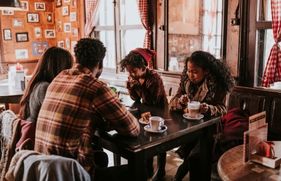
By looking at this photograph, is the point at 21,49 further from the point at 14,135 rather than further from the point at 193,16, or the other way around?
the point at 14,135

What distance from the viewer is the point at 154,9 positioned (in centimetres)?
411

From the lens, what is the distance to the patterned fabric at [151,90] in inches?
105

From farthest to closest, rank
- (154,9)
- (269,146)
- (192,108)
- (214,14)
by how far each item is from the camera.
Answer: (154,9), (214,14), (192,108), (269,146)

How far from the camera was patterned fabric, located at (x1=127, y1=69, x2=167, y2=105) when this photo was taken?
2.66 m

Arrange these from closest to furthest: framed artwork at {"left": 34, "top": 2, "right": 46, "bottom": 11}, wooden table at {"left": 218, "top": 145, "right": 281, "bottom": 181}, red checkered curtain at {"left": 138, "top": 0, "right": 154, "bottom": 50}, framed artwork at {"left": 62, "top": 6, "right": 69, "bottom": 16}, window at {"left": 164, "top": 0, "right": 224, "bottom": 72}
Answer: wooden table at {"left": 218, "top": 145, "right": 281, "bottom": 181}, window at {"left": 164, "top": 0, "right": 224, "bottom": 72}, red checkered curtain at {"left": 138, "top": 0, "right": 154, "bottom": 50}, framed artwork at {"left": 62, "top": 6, "right": 69, "bottom": 16}, framed artwork at {"left": 34, "top": 2, "right": 46, "bottom": 11}

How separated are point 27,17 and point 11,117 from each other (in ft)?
13.7

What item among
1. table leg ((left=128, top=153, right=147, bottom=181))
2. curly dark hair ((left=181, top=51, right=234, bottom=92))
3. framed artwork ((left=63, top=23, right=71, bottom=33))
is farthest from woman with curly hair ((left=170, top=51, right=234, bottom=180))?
framed artwork ((left=63, top=23, right=71, bottom=33))

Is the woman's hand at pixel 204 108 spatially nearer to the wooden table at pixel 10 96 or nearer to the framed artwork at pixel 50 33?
the wooden table at pixel 10 96

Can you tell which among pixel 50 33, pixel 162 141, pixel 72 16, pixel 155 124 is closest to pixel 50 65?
pixel 155 124

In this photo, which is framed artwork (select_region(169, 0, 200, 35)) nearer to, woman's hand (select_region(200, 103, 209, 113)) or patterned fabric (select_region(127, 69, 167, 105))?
patterned fabric (select_region(127, 69, 167, 105))

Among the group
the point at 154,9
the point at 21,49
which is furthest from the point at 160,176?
the point at 21,49

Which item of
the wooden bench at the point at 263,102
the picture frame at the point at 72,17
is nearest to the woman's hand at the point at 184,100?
the wooden bench at the point at 263,102

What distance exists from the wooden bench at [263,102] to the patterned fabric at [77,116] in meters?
1.53

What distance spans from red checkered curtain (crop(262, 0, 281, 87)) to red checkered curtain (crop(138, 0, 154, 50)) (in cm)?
162
